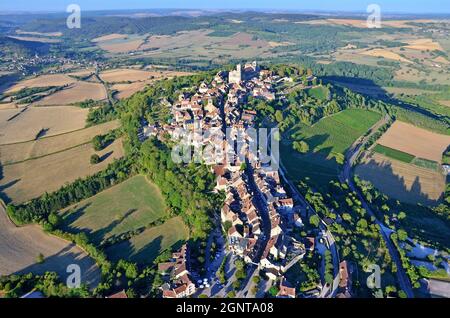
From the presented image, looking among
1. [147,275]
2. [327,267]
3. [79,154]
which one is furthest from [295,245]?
[79,154]

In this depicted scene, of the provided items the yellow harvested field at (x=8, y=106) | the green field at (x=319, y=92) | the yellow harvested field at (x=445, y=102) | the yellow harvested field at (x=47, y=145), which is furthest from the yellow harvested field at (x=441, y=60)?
the yellow harvested field at (x=8, y=106)

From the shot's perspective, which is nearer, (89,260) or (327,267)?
(327,267)

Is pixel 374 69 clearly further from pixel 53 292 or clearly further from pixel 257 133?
pixel 53 292

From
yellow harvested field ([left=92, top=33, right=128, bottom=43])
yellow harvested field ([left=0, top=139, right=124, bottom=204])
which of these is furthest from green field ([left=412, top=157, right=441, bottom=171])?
yellow harvested field ([left=92, top=33, right=128, bottom=43])

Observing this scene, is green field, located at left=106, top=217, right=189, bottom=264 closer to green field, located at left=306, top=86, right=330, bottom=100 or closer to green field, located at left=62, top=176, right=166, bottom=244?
green field, located at left=62, top=176, right=166, bottom=244

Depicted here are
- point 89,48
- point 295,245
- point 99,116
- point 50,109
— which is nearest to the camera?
point 295,245

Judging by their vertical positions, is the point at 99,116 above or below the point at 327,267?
above

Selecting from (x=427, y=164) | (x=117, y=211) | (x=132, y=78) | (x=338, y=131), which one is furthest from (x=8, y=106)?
(x=427, y=164)

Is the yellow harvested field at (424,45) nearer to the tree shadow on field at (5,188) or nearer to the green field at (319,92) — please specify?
the green field at (319,92)
